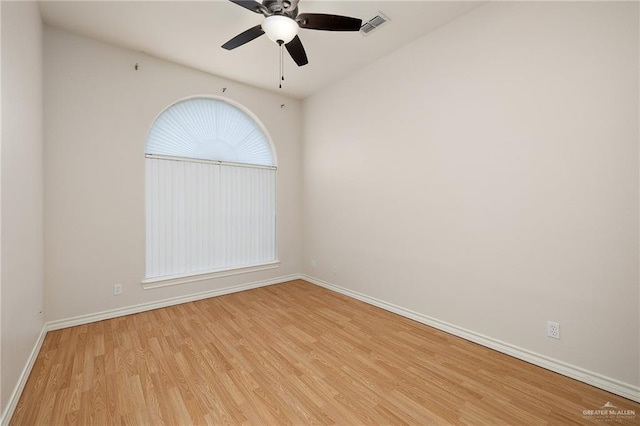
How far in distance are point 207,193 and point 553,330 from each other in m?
3.98

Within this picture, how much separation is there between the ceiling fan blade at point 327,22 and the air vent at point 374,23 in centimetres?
67

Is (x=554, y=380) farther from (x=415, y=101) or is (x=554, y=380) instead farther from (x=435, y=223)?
(x=415, y=101)

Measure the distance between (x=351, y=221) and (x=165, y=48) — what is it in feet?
10.1

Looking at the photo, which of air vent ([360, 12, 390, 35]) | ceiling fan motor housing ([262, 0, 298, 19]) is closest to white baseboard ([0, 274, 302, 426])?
ceiling fan motor housing ([262, 0, 298, 19])

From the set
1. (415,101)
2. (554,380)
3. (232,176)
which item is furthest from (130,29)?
(554,380)

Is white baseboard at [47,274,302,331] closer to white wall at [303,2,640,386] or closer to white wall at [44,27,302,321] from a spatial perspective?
white wall at [44,27,302,321]

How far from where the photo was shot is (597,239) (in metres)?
1.92

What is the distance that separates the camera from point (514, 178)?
7.52 ft

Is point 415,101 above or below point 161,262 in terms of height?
above

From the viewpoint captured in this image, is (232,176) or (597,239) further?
(232,176)

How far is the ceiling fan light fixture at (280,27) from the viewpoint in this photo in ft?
6.87

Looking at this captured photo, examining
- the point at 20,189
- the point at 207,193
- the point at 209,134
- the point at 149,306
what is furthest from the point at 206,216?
the point at 20,189

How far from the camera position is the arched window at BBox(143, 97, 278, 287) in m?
3.46

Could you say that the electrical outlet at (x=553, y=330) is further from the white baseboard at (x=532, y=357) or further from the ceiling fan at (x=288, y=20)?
the ceiling fan at (x=288, y=20)
